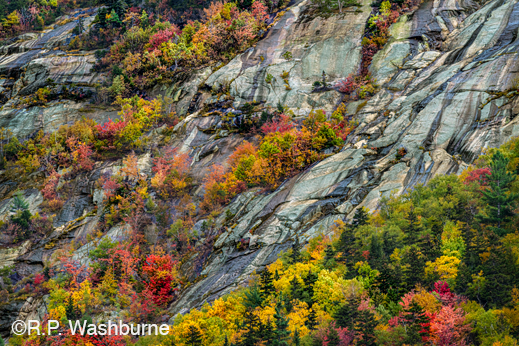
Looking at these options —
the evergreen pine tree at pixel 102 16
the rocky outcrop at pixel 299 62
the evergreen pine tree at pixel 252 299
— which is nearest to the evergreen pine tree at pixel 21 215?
the rocky outcrop at pixel 299 62

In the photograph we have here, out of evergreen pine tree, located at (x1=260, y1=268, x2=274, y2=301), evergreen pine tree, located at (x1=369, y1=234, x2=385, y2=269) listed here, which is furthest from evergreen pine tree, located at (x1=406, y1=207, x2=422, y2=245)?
evergreen pine tree, located at (x1=260, y1=268, x2=274, y2=301)

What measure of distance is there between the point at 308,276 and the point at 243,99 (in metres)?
29.0

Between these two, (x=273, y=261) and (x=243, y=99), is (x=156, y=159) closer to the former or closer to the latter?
(x=243, y=99)

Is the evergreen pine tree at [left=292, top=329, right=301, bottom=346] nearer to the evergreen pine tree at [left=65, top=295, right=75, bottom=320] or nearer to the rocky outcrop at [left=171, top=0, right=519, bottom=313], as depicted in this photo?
the rocky outcrop at [left=171, top=0, right=519, bottom=313]

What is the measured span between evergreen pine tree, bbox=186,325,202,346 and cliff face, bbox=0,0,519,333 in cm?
656

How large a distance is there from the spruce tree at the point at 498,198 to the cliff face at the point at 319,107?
485 cm

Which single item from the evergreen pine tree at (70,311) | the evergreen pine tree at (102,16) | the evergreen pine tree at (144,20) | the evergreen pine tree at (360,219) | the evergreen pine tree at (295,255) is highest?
the evergreen pine tree at (102,16)

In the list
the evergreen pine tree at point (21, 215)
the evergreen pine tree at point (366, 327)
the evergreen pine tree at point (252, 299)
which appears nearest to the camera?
the evergreen pine tree at point (366, 327)

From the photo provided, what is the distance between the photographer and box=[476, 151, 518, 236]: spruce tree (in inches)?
936

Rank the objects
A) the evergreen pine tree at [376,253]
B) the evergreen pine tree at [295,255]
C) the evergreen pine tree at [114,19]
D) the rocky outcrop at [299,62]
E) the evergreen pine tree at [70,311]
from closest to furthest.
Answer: the evergreen pine tree at [376,253] < the evergreen pine tree at [295,255] < the evergreen pine tree at [70,311] < the rocky outcrop at [299,62] < the evergreen pine tree at [114,19]

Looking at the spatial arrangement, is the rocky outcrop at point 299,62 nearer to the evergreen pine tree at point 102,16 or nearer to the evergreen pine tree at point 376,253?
the evergreen pine tree at point 376,253

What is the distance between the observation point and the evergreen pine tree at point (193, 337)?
22.6 meters

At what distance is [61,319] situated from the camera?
32781 millimetres

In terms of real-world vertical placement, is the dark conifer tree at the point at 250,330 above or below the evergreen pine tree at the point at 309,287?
above
